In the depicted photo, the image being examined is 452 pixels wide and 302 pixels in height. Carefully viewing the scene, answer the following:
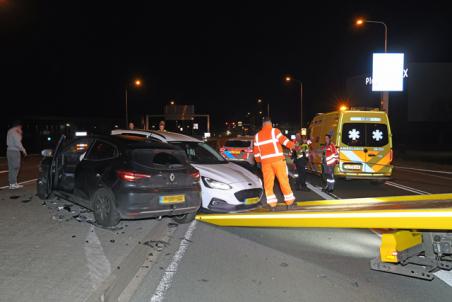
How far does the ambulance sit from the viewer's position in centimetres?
1358

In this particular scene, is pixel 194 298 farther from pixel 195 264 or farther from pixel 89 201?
A: pixel 89 201

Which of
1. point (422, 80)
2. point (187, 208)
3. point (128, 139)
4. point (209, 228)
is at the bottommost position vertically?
point (209, 228)

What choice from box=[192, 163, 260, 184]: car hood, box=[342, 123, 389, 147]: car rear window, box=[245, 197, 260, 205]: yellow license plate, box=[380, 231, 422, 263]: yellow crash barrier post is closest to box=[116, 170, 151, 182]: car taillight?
box=[192, 163, 260, 184]: car hood

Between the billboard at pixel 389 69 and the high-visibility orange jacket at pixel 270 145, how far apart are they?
21629 mm

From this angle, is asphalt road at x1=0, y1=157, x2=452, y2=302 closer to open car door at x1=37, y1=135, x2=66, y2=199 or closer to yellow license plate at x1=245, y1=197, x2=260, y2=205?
yellow license plate at x1=245, y1=197, x2=260, y2=205

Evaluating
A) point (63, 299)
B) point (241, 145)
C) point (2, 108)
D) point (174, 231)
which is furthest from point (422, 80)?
point (63, 299)

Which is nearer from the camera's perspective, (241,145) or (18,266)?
(18,266)

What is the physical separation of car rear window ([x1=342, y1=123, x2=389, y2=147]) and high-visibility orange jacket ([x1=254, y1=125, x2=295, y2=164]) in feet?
18.3

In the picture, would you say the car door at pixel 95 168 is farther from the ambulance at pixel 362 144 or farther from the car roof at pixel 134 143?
the ambulance at pixel 362 144

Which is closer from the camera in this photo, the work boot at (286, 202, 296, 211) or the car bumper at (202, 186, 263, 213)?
the work boot at (286, 202, 296, 211)

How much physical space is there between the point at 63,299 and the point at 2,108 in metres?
60.5

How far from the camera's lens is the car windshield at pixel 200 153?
959 centimetres

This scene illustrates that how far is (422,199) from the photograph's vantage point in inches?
281

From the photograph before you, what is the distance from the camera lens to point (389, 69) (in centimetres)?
2862
